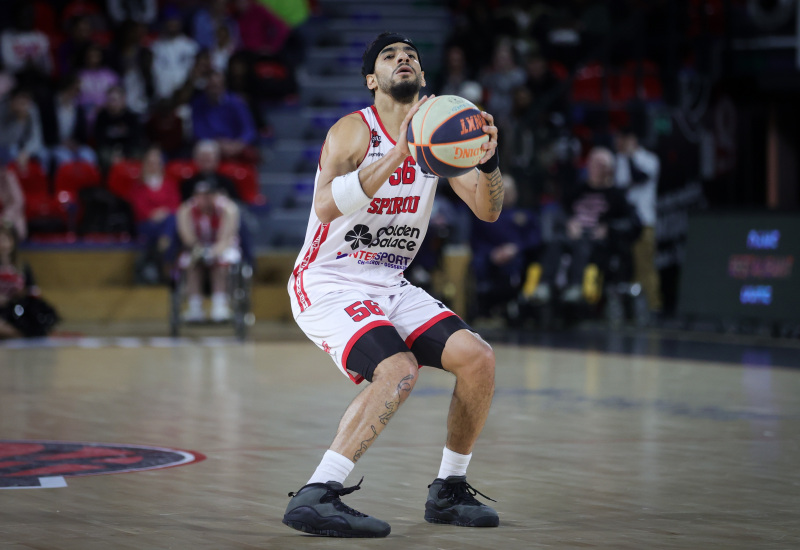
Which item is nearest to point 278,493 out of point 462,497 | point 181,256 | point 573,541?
point 462,497

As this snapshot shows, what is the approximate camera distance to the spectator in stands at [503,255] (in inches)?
620

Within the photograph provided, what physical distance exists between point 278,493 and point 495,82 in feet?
45.0

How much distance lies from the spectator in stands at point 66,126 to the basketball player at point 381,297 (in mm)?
12009

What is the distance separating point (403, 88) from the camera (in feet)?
16.7

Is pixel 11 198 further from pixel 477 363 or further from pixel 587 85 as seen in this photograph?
pixel 477 363

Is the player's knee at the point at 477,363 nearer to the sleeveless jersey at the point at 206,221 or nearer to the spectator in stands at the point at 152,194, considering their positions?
the sleeveless jersey at the point at 206,221

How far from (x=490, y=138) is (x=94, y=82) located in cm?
1374

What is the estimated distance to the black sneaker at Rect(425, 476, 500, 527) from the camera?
191 inches

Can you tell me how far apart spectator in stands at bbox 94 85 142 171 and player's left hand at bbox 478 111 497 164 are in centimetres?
1246

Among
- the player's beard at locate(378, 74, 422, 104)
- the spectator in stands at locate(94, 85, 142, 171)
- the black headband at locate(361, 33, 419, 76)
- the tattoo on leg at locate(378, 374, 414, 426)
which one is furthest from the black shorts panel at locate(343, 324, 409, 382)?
the spectator in stands at locate(94, 85, 142, 171)

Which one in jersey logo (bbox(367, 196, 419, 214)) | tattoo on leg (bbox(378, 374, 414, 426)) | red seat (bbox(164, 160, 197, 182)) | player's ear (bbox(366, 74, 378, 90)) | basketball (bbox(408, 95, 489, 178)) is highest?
player's ear (bbox(366, 74, 378, 90))

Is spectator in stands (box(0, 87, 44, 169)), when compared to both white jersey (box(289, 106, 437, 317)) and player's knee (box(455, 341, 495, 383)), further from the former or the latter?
player's knee (box(455, 341, 495, 383))

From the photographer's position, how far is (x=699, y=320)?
14758mm

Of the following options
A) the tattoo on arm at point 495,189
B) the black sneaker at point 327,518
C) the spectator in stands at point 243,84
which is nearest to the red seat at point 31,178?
the spectator in stands at point 243,84
